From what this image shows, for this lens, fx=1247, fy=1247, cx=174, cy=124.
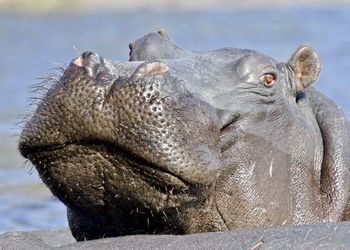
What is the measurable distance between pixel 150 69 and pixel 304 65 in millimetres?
1443

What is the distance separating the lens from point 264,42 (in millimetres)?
23984

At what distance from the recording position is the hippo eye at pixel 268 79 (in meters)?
6.38

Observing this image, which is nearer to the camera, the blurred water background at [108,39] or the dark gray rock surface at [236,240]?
the dark gray rock surface at [236,240]

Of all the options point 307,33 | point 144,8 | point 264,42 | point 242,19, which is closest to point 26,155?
point 264,42

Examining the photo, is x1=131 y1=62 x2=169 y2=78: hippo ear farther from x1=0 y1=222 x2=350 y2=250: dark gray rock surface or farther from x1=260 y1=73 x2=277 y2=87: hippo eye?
x1=260 y1=73 x2=277 y2=87: hippo eye

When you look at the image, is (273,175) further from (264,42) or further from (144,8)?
(144,8)

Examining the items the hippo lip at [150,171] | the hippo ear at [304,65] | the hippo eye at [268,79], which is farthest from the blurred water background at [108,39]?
the hippo lip at [150,171]

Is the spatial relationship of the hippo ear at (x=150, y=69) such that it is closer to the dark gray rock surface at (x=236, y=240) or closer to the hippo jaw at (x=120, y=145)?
the hippo jaw at (x=120, y=145)

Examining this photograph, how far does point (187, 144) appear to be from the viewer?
5535 mm

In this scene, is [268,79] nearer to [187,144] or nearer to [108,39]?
[187,144]

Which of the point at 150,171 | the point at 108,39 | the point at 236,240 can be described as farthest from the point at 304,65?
the point at 108,39

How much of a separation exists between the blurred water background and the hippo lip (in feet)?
15.9

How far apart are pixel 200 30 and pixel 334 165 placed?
21047 mm

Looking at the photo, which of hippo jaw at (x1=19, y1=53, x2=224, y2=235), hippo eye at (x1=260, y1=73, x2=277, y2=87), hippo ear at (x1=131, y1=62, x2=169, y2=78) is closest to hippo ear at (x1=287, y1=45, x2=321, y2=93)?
hippo eye at (x1=260, y1=73, x2=277, y2=87)
